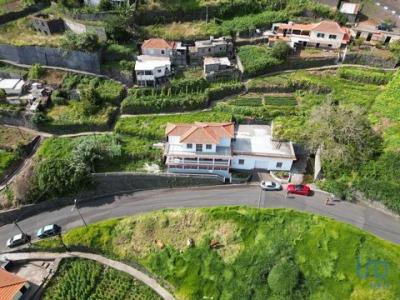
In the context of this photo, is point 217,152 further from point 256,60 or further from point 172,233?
point 256,60

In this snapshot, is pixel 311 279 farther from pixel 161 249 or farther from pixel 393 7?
pixel 393 7

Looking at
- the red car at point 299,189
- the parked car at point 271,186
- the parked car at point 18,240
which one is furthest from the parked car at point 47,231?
the red car at point 299,189

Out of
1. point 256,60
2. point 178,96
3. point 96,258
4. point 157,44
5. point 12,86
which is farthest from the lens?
point 157,44

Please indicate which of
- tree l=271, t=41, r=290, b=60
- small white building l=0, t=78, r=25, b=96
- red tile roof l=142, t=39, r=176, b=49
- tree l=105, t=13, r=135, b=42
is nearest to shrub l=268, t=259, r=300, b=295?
tree l=271, t=41, r=290, b=60

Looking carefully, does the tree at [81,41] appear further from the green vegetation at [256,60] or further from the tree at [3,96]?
the green vegetation at [256,60]

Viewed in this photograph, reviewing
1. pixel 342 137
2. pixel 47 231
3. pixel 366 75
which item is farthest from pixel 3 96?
pixel 366 75

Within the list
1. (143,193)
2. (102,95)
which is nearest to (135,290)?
(143,193)
